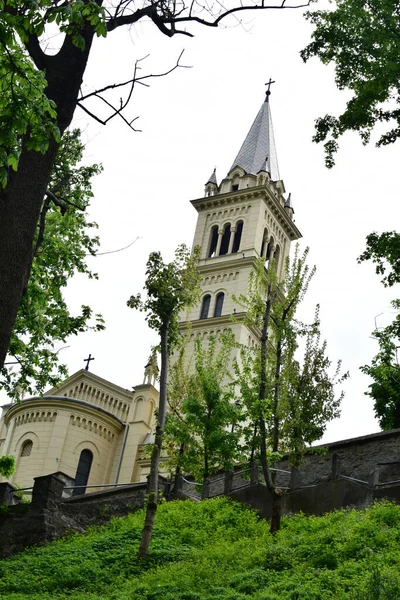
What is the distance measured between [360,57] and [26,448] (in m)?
30.4

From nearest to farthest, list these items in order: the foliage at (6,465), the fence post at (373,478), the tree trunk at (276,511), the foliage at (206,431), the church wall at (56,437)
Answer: the tree trunk at (276,511)
the fence post at (373,478)
the foliage at (6,465)
the foliage at (206,431)
the church wall at (56,437)

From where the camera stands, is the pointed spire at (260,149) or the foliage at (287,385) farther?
the pointed spire at (260,149)

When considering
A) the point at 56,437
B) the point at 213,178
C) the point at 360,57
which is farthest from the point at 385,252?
the point at 213,178

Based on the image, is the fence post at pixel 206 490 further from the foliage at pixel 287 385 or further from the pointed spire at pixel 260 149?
the pointed spire at pixel 260 149

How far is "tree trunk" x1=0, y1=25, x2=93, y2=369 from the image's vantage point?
8.20 metres

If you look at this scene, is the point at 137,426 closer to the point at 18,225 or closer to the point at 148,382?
the point at 148,382

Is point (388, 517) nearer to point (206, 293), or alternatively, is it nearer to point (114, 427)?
point (114, 427)

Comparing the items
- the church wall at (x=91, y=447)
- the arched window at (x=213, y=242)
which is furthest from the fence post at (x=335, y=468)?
the arched window at (x=213, y=242)

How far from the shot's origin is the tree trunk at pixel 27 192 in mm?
8195

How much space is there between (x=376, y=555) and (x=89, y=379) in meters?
35.5

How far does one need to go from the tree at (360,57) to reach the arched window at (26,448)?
2878 centimetres

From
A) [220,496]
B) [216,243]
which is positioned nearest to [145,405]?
[216,243]

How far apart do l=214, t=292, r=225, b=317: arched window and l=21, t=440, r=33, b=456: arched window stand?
48.6 ft

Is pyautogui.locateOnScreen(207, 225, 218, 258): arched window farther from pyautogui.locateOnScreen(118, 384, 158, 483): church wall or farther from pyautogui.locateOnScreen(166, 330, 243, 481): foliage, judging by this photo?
pyautogui.locateOnScreen(166, 330, 243, 481): foliage
